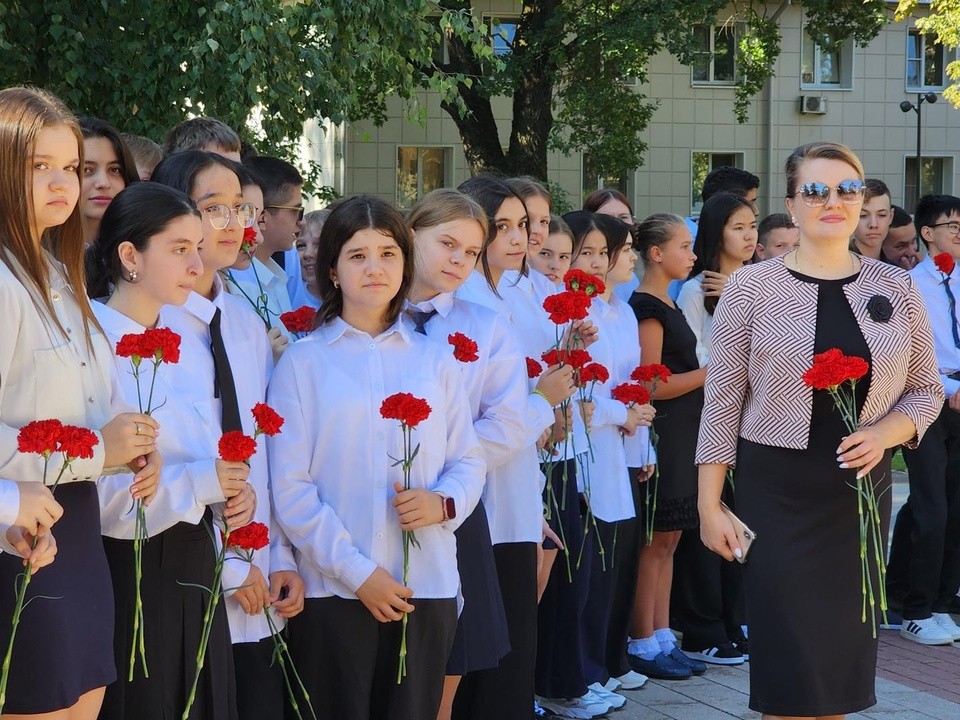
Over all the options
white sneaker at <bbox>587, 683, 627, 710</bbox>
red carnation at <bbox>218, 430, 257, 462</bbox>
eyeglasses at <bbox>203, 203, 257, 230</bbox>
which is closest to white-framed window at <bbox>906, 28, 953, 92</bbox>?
white sneaker at <bbox>587, 683, 627, 710</bbox>

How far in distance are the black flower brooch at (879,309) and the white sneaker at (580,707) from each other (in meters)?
2.31

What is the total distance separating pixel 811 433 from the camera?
4141 mm

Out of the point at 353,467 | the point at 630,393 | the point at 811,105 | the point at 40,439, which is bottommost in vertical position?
the point at 353,467

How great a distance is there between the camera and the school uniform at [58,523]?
2973 mm

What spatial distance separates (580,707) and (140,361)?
3201 millimetres

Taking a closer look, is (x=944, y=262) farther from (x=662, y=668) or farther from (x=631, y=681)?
(x=631, y=681)

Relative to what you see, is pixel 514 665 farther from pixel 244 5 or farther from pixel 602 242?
pixel 244 5

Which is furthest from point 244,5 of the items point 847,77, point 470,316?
point 847,77

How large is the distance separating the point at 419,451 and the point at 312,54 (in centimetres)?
479

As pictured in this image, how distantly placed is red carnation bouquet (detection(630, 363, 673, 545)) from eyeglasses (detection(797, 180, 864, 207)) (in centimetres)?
147

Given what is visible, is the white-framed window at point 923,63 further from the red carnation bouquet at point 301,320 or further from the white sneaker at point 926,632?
the red carnation bouquet at point 301,320

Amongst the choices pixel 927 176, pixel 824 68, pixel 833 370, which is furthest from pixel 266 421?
pixel 927 176

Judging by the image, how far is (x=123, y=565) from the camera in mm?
3418

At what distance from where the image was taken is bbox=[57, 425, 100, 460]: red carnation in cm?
276
